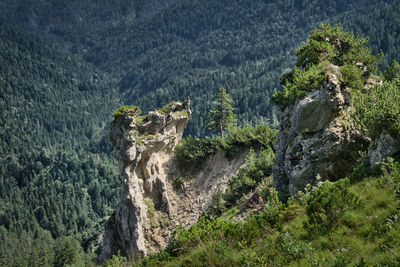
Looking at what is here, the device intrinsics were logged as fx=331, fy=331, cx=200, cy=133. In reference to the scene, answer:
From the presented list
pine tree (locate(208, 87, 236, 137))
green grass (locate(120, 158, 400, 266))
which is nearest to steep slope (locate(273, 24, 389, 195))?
green grass (locate(120, 158, 400, 266))

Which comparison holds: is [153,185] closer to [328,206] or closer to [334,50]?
[334,50]

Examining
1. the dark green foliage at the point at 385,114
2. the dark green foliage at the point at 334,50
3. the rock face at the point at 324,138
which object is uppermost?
the dark green foliage at the point at 334,50

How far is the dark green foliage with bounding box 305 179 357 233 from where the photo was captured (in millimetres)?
11219

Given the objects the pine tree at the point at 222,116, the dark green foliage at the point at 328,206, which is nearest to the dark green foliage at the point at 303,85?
the dark green foliage at the point at 328,206

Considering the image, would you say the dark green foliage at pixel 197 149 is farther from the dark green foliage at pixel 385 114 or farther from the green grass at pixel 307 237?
the green grass at pixel 307 237

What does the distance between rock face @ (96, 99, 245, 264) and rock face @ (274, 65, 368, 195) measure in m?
20.5

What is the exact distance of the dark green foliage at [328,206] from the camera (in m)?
11.2

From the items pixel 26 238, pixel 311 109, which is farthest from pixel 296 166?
pixel 26 238

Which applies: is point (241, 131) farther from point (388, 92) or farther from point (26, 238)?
point (26, 238)

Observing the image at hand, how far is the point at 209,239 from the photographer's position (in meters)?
12.7

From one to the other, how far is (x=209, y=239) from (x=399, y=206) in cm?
659

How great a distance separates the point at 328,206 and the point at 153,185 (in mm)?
30954

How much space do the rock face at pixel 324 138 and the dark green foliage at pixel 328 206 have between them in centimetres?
692

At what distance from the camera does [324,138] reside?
60.9ft
